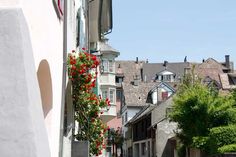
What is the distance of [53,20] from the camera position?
8648 millimetres

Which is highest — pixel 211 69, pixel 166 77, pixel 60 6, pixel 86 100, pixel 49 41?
pixel 166 77

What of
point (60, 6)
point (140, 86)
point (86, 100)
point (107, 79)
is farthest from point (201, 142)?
point (140, 86)

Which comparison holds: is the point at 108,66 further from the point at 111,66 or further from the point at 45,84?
the point at 45,84

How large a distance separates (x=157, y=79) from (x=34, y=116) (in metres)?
87.5

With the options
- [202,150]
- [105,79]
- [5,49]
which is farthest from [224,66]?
[5,49]

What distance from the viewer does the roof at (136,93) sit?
3115 inches

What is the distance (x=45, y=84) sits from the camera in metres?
8.80

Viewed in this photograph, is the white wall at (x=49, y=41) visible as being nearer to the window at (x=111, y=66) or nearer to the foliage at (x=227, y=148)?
the foliage at (x=227, y=148)

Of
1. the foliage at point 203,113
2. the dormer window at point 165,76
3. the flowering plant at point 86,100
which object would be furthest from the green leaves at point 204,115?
the dormer window at point 165,76

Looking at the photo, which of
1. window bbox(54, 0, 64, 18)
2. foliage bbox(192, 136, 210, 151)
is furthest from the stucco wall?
foliage bbox(192, 136, 210, 151)

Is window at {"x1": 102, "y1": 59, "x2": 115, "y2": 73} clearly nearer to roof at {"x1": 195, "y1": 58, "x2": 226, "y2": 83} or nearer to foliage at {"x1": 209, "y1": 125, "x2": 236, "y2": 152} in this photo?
foliage at {"x1": 209, "y1": 125, "x2": 236, "y2": 152}

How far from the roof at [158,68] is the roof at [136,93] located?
1323cm

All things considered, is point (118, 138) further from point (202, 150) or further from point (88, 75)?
point (88, 75)

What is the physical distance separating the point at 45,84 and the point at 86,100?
3.07m
